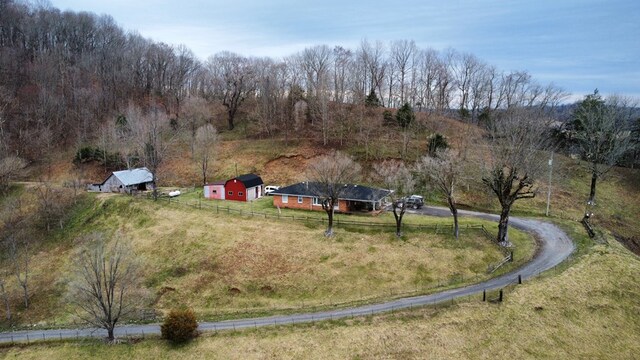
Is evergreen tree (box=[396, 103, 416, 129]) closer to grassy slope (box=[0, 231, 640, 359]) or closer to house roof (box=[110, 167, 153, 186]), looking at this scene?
grassy slope (box=[0, 231, 640, 359])

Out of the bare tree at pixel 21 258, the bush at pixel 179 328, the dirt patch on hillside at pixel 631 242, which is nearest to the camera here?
the bush at pixel 179 328

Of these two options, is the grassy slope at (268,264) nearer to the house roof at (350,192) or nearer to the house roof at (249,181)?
the house roof at (350,192)

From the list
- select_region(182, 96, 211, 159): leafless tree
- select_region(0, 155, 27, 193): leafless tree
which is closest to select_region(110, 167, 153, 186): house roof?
select_region(182, 96, 211, 159): leafless tree

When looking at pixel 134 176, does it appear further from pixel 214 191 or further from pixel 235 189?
pixel 235 189

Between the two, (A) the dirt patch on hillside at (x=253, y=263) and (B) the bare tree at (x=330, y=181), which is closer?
(A) the dirt patch on hillside at (x=253, y=263)

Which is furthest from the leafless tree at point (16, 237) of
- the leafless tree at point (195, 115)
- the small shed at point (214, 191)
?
the leafless tree at point (195, 115)
